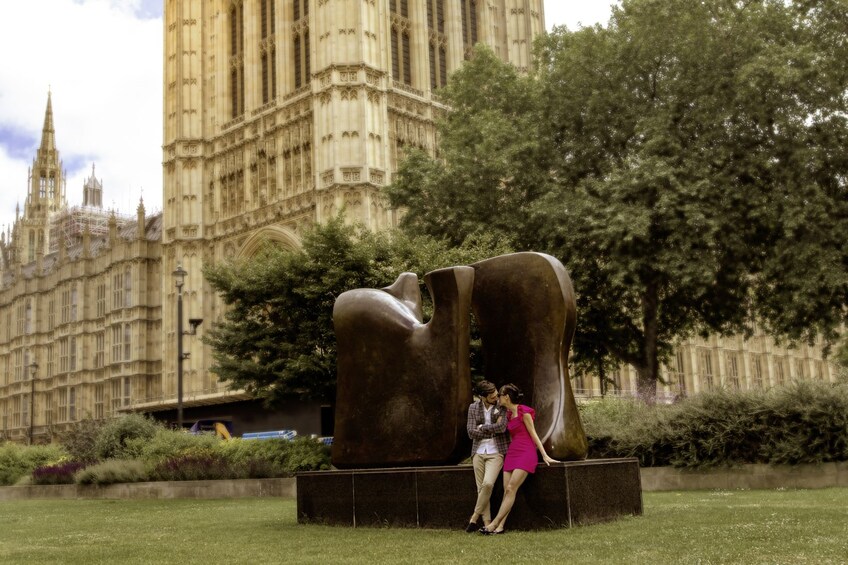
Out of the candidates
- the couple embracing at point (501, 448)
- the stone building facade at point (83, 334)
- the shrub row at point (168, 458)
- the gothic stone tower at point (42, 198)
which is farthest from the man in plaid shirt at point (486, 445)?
the gothic stone tower at point (42, 198)

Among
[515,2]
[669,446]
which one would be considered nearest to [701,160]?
[669,446]

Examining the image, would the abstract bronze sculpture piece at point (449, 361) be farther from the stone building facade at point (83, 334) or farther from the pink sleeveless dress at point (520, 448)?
the stone building facade at point (83, 334)

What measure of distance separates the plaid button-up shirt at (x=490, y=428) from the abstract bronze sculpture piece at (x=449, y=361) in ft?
2.58

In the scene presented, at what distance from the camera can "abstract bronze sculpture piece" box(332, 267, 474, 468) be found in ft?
36.5

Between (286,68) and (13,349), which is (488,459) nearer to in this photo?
(286,68)

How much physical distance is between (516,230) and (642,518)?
54.8ft

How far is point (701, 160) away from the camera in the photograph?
2398 cm

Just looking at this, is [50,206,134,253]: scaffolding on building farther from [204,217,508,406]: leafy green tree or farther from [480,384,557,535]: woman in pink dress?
[480,384,557,535]: woman in pink dress

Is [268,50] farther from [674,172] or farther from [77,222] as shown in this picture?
[77,222]

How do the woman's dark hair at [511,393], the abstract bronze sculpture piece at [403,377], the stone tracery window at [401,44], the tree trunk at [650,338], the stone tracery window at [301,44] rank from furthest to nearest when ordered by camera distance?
→ the stone tracery window at [401,44]
the stone tracery window at [301,44]
the tree trunk at [650,338]
the abstract bronze sculpture piece at [403,377]
the woman's dark hair at [511,393]

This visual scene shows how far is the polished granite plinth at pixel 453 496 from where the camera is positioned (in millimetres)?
9867

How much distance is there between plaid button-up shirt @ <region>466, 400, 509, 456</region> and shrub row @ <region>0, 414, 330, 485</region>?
1058 cm

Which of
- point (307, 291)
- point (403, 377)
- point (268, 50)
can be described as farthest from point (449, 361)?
point (268, 50)

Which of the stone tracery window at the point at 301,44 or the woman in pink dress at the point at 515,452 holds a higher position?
→ the stone tracery window at the point at 301,44
